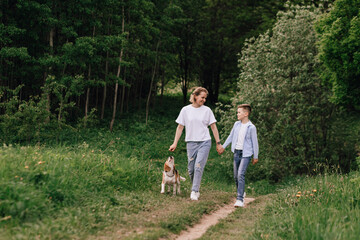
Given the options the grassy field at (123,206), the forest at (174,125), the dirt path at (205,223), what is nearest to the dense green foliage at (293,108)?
the forest at (174,125)

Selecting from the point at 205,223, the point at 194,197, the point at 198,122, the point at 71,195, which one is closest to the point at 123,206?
the point at 71,195

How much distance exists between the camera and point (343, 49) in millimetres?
13195

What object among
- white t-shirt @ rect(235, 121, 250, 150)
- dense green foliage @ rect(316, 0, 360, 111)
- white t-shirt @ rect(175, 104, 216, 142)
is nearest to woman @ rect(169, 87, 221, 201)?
white t-shirt @ rect(175, 104, 216, 142)

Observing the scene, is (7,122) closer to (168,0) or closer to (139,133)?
(139,133)

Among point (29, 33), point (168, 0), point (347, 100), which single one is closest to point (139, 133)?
point (29, 33)

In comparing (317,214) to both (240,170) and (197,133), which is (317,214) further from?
(197,133)

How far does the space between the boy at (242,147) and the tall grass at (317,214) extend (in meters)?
0.91

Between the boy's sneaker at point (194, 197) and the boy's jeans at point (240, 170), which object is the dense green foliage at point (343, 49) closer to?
the boy's jeans at point (240, 170)

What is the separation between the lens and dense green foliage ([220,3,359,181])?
15.8 meters

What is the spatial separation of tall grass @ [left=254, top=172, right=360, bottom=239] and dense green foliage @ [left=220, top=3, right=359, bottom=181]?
7807 mm

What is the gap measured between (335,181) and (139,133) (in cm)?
1937

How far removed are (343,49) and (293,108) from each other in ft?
11.9

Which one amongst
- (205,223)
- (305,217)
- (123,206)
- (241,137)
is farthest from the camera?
(241,137)

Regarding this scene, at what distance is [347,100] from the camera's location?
13.8 metres
